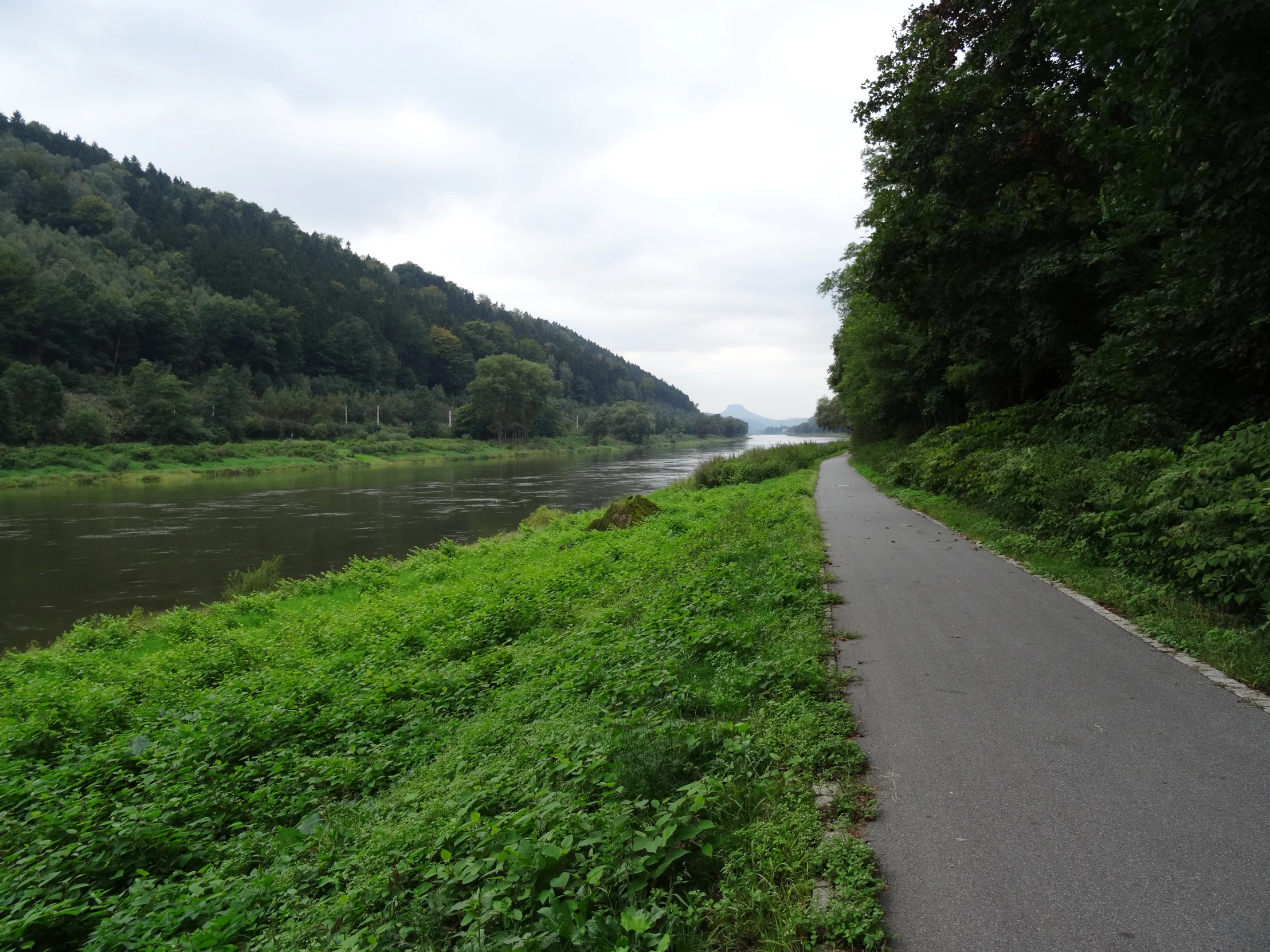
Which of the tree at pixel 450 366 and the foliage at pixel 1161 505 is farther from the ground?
the tree at pixel 450 366

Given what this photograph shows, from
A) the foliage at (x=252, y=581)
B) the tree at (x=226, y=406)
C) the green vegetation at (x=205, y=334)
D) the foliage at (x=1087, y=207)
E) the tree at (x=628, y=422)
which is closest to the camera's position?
the foliage at (x=1087, y=207)

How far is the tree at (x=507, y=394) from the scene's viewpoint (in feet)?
329

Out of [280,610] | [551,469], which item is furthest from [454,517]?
[551,469]

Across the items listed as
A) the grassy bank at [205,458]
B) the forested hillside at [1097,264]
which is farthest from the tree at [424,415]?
the forested hillside at [1097,264]

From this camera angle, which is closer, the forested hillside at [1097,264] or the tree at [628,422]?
the forested hillside at [1097,264]

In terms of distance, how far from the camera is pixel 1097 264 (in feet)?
44.0

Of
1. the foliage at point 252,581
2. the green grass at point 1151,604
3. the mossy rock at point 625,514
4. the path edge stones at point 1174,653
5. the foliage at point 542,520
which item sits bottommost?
the foliage at point 252,581

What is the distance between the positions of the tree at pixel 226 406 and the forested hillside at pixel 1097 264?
6946 cm

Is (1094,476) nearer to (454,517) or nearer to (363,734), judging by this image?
(363,734)

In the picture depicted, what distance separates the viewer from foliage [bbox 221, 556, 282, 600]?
16.3 meters

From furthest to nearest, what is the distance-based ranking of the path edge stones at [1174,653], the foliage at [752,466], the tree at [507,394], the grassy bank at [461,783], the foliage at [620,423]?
the foliage at [620,423] → the tree at [507,394] → the foliage at [752,466] → the path edge stones at [1174,653] → the grassy bank at [461,783]

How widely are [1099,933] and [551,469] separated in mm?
62951

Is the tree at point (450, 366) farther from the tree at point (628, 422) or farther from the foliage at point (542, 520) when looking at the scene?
the foliage at point (542, 520)

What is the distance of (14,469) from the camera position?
4781 cm
